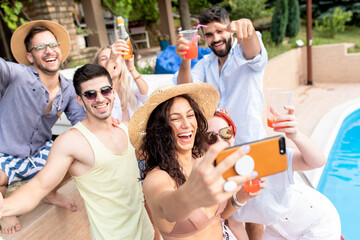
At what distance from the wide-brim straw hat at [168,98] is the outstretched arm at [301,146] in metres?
0.62

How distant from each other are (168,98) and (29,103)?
1469 millimetres

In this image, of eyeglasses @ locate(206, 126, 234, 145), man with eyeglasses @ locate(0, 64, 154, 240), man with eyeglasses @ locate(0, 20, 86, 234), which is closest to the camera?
man with eyeglasses @ locate(0, 64, 154, 240)

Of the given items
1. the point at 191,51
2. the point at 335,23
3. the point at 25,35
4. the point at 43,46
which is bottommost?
the point at 191,51

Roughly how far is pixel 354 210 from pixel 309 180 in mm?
858

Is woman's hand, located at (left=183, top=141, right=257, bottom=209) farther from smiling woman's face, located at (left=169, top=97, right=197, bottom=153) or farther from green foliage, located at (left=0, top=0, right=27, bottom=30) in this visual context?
green foliage, located at (left=0, top=0, right=27, bottom=30)

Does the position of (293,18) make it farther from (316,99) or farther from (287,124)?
(287,124)

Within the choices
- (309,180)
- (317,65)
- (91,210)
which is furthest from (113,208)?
(317,65)

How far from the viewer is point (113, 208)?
2.29m

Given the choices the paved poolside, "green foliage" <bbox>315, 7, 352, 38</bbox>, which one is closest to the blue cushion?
the paved poolside

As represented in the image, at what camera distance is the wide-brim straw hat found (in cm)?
196

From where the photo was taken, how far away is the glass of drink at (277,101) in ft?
6.07

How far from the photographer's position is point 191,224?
5.78 ft

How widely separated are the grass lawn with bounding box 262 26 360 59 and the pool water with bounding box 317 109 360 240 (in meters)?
4.54

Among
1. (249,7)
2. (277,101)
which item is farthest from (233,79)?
(249,7)
